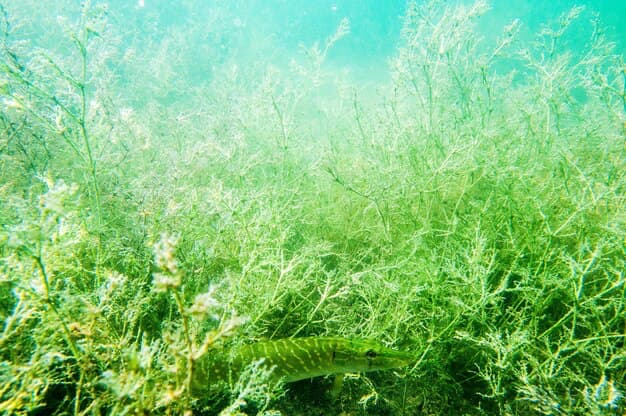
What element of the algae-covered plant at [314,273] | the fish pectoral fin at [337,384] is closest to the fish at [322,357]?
the algae-covered plant at [314,273]

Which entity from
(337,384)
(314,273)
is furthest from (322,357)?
(314,273)

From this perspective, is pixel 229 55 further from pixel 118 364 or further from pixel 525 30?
pixel 525 30

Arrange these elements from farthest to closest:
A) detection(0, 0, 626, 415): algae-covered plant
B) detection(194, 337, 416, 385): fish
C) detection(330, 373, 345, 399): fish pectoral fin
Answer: detection(330, 373, 345, 399): fish pectoral fin → detection(194, 337, 416, 385): fish → detection(0, 0, 626, 415): algae-covered plant

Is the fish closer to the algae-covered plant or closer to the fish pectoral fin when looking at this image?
the algae-covered plant

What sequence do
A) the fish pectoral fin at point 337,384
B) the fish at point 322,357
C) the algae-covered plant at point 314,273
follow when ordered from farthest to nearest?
the fish pectoral fin at point 337,384 → the fish at point 322,357 → the algae-covered plant at point 314,273

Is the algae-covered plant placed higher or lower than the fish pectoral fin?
higher

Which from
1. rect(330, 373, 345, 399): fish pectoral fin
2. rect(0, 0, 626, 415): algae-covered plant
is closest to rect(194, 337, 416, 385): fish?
rect(0, 0, 626, 415): algae-covered plant

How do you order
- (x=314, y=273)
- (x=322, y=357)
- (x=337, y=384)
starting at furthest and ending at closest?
(x=314, y=273), (x=337, y=384), (x=322, y=357)

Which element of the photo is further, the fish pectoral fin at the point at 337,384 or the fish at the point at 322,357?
the fish pectoral fin at the point at 337,384

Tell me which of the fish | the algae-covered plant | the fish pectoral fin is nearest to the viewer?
the algae-covered plant

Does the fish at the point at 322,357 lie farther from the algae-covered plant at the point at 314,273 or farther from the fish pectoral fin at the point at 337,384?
the fish pectoral fin at the point at 337,384

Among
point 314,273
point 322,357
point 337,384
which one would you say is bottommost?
point 337,384

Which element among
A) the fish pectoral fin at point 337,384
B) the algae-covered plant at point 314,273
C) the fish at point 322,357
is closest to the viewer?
the algae-covered plant at point 314,273

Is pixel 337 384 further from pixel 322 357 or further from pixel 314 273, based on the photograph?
pixel 314 273
